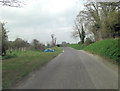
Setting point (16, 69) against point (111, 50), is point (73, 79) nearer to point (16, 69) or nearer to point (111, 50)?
point (16, 69)

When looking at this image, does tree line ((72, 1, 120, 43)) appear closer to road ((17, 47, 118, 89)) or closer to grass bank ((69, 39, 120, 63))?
grass bank ((69, 39, 120, 63))

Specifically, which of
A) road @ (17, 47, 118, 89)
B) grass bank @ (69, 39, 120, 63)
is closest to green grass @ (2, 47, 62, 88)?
road @ (17, 47, 118, 89)

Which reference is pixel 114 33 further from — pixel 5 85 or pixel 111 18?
pixel 5 85

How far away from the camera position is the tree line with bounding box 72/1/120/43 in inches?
679

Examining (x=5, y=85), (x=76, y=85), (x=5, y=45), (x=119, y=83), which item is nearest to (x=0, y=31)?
(x=5, y=45)

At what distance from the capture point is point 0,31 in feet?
50.8

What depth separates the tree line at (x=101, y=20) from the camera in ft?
56.5

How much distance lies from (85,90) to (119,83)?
1.73 meters

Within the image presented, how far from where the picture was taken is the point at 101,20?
70.7 feet

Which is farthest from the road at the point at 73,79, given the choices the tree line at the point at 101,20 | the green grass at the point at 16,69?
the tree line at the point at 101,20

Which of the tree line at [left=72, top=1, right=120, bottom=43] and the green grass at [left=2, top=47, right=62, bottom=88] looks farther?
the tree line at [left=72, top=1, right=120, bottom=43]

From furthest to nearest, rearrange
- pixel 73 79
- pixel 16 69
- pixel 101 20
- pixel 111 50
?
1. pixel 101 20
2. pixel 111 50
3. pixel 16 69
4. pixel 73 79

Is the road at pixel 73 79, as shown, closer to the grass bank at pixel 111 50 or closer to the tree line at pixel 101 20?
the grass bank at pixel 111 50

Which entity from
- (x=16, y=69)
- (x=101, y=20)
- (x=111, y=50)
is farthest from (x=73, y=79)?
(x=101, y=20)
